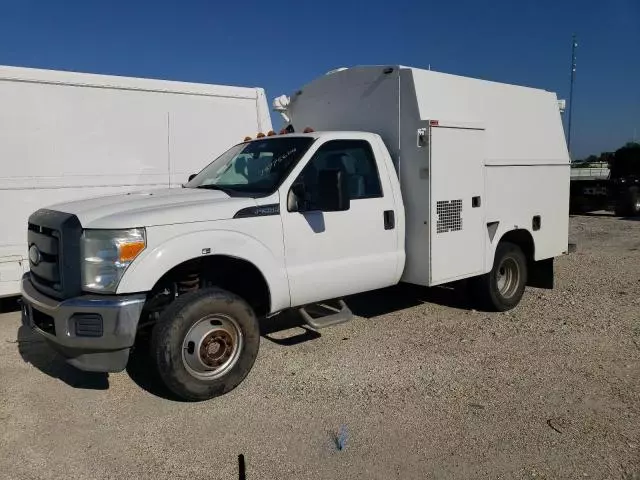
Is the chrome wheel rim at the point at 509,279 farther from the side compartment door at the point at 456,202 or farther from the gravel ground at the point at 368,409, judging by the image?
the side compartment door at the point at 456,202

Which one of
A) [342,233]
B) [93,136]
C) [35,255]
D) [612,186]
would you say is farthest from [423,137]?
[612,186]

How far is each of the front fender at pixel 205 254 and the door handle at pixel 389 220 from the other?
127cm

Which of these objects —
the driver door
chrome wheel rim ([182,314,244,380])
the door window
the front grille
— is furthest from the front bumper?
the door window

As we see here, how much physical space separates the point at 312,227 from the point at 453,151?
6.22 ft

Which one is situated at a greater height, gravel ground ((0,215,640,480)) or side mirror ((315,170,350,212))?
side mirror ((315,170,350,212))

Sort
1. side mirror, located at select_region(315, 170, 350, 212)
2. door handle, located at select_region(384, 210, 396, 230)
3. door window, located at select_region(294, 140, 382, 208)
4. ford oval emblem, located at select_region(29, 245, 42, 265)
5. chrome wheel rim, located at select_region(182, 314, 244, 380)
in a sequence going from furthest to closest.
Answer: door handle, located at select_region(384, 210, 396, 230) → door window, located at select_region(294, 140, 382, 208) → side mirror, located at select_region(315, 170, 350, 212) → ford oval emblem, located at select_region(29, 245, 42, 265) → chrome wheel rim, located at select_region(182, 314, 244, 380)

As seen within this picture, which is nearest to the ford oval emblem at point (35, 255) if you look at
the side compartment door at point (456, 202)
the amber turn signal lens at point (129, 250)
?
the amber turn signal lens at point (129, 250)

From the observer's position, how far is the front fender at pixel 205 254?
418cm

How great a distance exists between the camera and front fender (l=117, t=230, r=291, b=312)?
4180mm

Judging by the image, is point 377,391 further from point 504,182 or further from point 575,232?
point 575,232

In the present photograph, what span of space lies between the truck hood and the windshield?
12.4 inches

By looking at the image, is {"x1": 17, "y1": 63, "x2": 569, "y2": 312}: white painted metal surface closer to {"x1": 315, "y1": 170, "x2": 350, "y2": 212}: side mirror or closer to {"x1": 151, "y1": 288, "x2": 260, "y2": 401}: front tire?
{"x1": 315, "y1": 170, "x2": 350, "y2": 212}: side mirror

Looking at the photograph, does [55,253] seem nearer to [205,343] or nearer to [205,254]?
[205,254]

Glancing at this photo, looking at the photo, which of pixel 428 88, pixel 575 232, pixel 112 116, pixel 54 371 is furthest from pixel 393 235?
pixel 575 232
